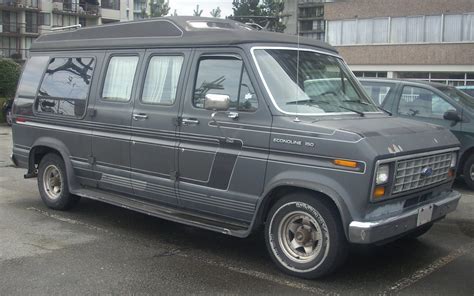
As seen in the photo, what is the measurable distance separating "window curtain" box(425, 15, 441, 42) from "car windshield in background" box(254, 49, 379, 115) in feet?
120

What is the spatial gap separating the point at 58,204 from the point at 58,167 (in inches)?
20.3

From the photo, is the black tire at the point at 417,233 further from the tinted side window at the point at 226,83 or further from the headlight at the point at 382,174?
the tinted side window at the point at 226,83

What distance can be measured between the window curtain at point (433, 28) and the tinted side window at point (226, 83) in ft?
123

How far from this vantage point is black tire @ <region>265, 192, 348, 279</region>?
4.81 meters

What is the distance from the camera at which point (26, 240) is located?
6.16 meters

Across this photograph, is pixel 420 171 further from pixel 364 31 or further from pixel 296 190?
pixel 364 31

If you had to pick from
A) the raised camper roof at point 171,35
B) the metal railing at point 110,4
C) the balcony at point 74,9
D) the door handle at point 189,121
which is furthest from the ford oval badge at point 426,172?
the metal railing at point 110,4

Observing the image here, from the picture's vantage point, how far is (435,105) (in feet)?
31.1

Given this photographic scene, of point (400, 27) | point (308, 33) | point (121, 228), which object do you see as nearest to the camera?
point (121, 228)

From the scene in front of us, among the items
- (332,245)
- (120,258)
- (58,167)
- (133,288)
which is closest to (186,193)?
(120,258)

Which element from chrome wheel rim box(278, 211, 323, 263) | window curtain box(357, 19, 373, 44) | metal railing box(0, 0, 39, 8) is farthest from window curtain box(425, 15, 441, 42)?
metal railing box(0, 0, 39, 8)

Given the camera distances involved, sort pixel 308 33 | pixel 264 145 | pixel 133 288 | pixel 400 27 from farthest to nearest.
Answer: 1. pixel 308 33
2. pixel 400 27
3. pixel 264 145
4. pixel 133 288

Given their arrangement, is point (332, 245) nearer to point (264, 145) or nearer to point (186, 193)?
point (264, 145)

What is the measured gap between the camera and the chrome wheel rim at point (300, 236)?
4.96 m
